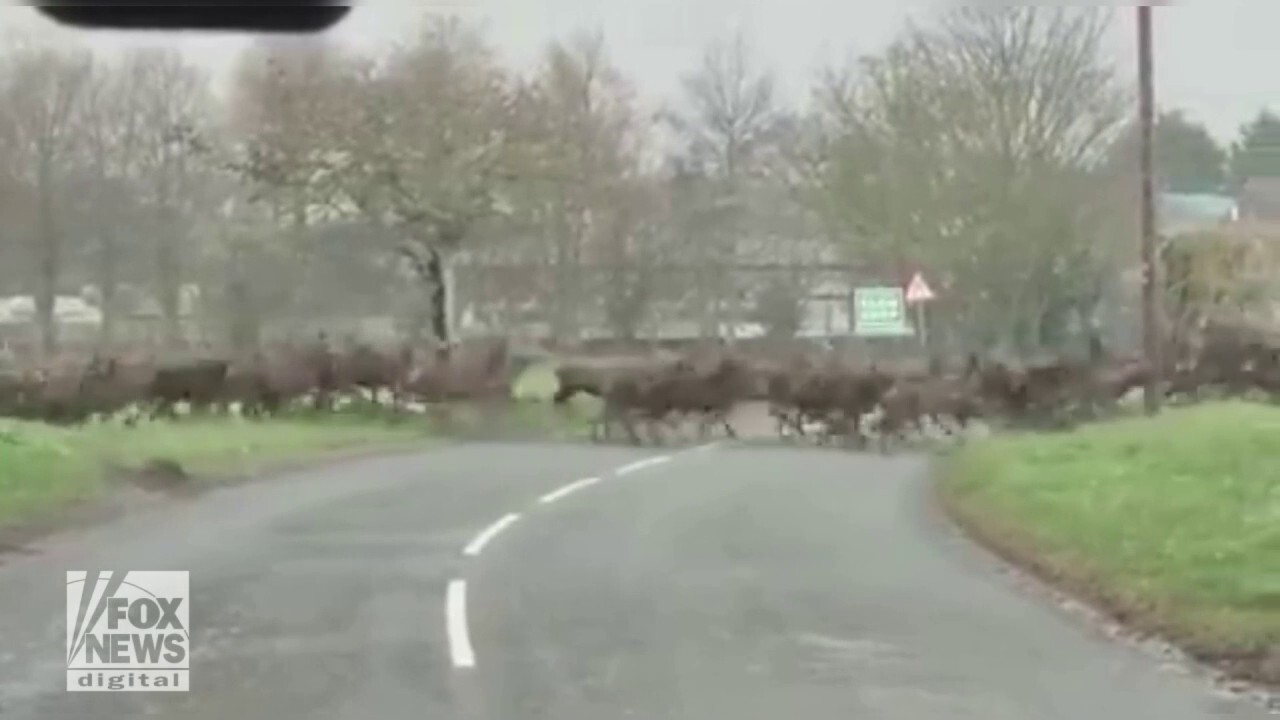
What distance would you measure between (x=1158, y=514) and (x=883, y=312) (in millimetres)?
22936

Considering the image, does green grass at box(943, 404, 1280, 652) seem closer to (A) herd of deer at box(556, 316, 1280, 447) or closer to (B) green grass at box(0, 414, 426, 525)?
(A) herd of deer at box(556, 316, 1280, 447)

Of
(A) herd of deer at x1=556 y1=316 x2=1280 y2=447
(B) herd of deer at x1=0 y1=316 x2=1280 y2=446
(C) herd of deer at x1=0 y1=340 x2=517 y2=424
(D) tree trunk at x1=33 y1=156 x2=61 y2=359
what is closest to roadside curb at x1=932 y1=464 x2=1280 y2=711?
(A) herd of deer at x1=556 y1=316 x2=1280 y2=447

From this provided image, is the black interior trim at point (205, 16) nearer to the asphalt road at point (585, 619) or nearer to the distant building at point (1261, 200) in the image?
the asphalt road at point (585, 619)

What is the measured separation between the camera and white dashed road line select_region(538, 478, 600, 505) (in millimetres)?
21359

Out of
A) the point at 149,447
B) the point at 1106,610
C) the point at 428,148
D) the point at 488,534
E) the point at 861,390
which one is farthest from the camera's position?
the point at 428,148

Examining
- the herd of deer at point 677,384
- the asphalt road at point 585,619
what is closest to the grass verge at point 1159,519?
the asphalt road at point 585,619

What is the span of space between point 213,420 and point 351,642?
24.0 metres

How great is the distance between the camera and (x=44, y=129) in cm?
2872

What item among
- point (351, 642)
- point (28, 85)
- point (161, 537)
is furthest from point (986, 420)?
point (351, 642)

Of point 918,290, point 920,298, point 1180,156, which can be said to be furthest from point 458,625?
point 1180,156

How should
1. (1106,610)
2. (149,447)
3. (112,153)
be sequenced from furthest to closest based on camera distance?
1. (112,153)
2. (149,447)
3. (1106,610)

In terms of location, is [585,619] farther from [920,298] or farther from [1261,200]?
[1261,200]

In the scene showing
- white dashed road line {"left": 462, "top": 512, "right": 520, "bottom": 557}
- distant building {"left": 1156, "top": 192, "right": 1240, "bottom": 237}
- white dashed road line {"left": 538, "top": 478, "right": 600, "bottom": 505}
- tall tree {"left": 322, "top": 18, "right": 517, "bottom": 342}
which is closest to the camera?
white dashed road line {"left": 462, "top": 512, "right": 520, "bottom": 557}

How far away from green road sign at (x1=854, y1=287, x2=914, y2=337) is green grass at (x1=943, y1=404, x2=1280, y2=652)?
41.5ft
